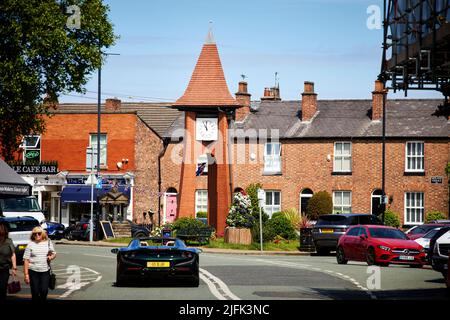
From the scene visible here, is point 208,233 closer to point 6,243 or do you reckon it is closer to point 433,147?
point 433,147

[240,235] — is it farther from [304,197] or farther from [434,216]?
[304,197]

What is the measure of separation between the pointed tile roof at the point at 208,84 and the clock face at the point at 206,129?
3.04 feet

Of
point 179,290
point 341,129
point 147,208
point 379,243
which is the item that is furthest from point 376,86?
point 179,290

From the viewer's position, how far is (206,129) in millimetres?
54344

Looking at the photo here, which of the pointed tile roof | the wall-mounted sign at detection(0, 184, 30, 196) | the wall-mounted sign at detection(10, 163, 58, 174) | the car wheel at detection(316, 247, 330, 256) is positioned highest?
the pointed tile roof

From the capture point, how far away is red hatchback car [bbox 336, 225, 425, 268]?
3325cm

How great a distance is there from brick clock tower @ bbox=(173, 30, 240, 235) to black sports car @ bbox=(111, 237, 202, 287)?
29.4 metres

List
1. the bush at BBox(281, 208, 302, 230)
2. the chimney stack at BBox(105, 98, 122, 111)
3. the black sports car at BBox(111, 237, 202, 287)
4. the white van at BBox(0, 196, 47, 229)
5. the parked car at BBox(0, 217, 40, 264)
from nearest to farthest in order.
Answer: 1. the black sports car at BBox(111, 237, 202, 287)
2. the parked car at BBox(0, 217, 40, 264)
3. the white van at BBox(0, 196, 47, 229)
4. the bush at BBox(281, 208, 302, 230)
5. the chimney stack at BBox(105, 98, 122, 111)

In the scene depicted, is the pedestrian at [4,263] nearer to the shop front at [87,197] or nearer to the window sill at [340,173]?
the shop front at [87,197]

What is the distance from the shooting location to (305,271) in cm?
3105

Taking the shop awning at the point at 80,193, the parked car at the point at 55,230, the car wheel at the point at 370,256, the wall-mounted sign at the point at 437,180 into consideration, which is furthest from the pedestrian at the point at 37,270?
the shop awning at the point at 80,193

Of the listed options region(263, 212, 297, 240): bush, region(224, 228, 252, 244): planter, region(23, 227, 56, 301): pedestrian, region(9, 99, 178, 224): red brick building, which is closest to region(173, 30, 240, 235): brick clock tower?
region(263, 212, 297, 240): bush

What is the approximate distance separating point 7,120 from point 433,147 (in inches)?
1457

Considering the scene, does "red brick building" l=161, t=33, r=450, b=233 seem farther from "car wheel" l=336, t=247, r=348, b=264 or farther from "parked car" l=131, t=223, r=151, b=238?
"car wheel" l=336, t=247, r=348, b=264
